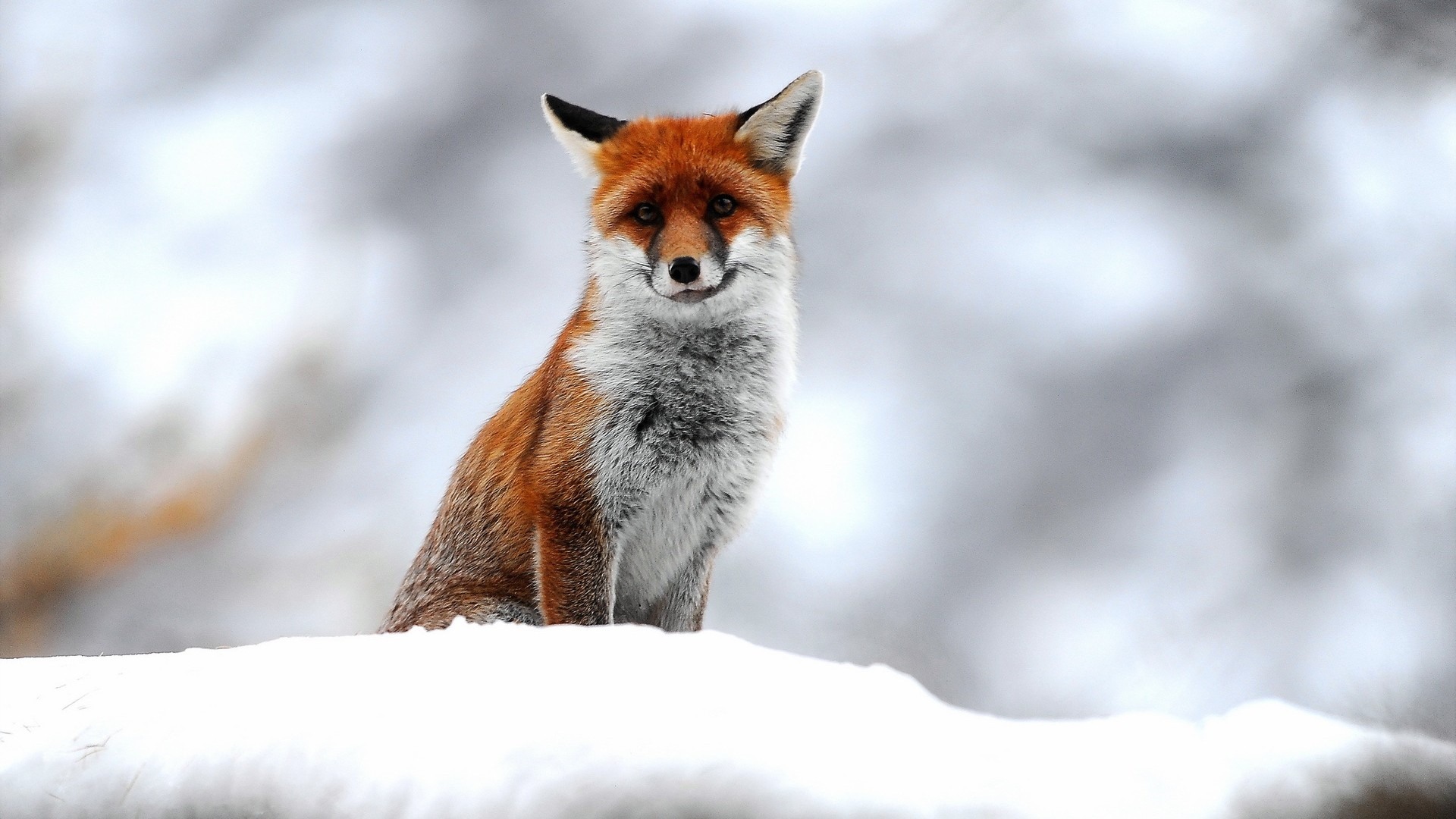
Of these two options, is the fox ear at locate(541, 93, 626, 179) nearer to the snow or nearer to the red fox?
the red fox

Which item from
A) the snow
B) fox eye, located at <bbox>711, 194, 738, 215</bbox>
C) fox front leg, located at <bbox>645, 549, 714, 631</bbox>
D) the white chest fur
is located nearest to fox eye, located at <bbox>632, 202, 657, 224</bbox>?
fox eye, located at <bbox>711, 194, 738, 215</bbox>

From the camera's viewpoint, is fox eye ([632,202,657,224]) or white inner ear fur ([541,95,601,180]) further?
white inner ear fur ([541,95,601,180])

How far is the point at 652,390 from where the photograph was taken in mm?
3340

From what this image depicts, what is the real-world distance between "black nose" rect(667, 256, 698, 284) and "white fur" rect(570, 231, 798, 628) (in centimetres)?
16

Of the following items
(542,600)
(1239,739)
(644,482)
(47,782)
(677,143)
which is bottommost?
(47,782)

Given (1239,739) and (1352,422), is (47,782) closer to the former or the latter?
(1239,739)

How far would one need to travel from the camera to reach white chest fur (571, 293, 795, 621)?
3289 millimetres

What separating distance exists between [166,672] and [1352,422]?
3.87 meters

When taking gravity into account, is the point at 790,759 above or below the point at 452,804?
above

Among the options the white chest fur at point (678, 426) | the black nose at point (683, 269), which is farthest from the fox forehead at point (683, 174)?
the white chest fur at point (678, 426)

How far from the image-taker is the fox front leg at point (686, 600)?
11.8 ft

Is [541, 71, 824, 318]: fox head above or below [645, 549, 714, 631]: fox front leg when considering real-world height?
above

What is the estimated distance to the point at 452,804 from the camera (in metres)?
2.17

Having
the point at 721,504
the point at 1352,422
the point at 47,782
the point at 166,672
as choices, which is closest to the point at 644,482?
the point at 721,504
